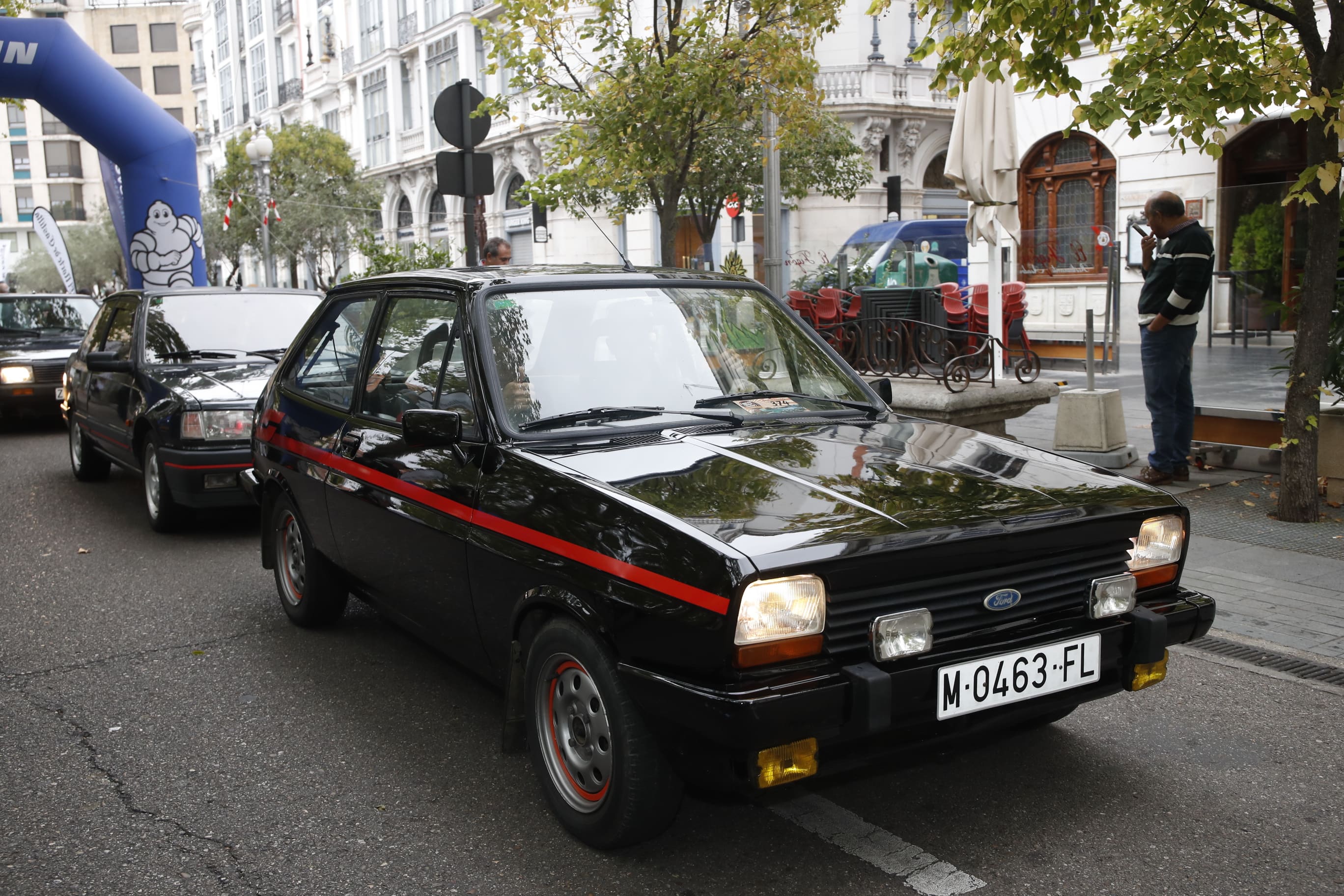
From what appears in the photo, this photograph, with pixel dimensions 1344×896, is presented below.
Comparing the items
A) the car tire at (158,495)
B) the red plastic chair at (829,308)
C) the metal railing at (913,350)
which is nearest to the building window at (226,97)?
the red plastic chair at (829,308)

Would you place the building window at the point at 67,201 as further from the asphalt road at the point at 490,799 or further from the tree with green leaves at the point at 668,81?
the asphalt road at the point at 490,799

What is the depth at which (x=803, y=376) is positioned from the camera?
436 cm

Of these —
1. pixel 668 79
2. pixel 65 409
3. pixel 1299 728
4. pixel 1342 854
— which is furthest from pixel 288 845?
pixel 668 79

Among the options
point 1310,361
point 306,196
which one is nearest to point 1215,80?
point 1310,361

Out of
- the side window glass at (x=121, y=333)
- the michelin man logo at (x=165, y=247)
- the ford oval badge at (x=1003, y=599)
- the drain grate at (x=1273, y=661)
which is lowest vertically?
the drain grate at (x=1273, y=661)

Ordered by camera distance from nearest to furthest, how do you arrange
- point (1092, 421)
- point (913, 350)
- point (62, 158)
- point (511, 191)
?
point (1092, 421), point (913, 350), point (511, 191), point (62, 158)

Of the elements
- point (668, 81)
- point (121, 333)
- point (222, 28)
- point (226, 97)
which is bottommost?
point (121, 333)

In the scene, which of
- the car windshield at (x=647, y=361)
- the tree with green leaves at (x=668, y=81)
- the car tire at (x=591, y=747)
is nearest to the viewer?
the car tire at (x=591, y=747)

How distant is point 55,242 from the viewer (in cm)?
2522

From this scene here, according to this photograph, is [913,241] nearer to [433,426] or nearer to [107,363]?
[107,363]

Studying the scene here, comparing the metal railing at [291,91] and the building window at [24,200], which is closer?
the metal railing at [291,91]

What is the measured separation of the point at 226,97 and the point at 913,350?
6841 centimetres

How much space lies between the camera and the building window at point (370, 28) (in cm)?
4753

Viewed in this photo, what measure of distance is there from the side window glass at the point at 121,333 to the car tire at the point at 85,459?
3.43 ft
